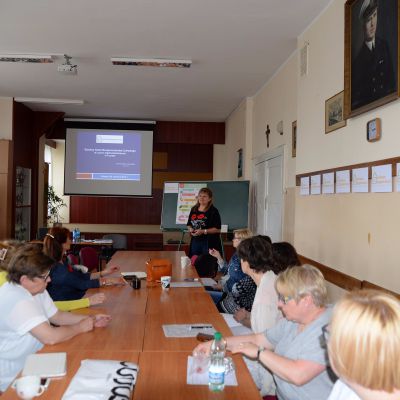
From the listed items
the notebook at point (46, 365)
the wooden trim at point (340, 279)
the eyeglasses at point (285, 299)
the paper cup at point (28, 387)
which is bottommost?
the notebook at point (46, 365)

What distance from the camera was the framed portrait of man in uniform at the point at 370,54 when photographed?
2.87 m

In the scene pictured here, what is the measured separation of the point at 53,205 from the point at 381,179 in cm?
1013

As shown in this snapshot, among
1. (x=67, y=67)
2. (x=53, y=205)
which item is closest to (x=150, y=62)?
(x=67, y=67)

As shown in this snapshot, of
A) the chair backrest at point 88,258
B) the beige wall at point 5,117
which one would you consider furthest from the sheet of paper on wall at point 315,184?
the beige wall at point 5,117

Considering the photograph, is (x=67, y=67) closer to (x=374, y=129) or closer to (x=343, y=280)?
(x=374, y=129)

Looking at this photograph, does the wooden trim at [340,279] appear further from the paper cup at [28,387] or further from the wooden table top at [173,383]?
the paper cup at [28,387]

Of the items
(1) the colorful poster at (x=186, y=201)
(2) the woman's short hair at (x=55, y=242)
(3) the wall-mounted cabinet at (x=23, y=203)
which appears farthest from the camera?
(1) the colorful poster at (x=186, y=201)

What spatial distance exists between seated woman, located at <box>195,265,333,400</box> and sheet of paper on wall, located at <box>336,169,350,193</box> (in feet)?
5.43

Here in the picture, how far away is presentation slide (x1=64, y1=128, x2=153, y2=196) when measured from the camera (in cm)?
934

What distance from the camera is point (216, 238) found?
657 cm

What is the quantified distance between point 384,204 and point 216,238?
3.73 meters

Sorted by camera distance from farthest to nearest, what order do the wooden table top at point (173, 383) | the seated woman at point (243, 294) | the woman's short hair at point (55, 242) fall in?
the woman's short hair at point (55, 242), the seated woman at point (243, 294), the wooden table top at point (173, 383)

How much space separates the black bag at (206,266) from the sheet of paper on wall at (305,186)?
1.26m

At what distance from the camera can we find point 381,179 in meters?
3.01
